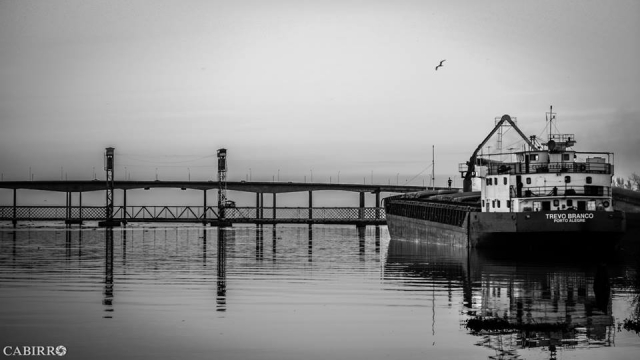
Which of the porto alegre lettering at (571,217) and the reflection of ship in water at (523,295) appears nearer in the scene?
the reflection of ship in water at (523,295)

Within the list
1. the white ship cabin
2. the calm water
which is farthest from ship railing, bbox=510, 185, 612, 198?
the calm water

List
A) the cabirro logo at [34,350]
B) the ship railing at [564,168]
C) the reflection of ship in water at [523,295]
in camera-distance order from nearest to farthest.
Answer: the cabirro logo at [34,350] < the reflection of ship in water at [523,295] < the ship railing at [564,168]

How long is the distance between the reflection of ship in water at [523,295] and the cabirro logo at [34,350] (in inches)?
397

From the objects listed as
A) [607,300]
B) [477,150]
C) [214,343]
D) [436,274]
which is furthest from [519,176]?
[477,150]

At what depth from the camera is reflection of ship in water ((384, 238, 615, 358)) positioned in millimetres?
22344

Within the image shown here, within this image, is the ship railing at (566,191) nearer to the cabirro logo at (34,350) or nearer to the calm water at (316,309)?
the calm water at (316,309)

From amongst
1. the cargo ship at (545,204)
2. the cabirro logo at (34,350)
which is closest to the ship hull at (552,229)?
the cargo ship at (545,204)

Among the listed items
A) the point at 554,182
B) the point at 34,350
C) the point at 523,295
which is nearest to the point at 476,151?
the point at 554,182

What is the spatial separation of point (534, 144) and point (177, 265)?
38265 mm

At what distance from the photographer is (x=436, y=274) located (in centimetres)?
4262

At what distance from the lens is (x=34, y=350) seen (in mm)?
20641

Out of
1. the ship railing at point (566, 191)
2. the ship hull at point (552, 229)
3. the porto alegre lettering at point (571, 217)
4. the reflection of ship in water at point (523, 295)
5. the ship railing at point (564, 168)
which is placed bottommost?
the reflection of ship in water at point (523, 295)

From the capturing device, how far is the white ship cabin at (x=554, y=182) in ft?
190

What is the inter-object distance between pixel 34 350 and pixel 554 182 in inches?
1750
